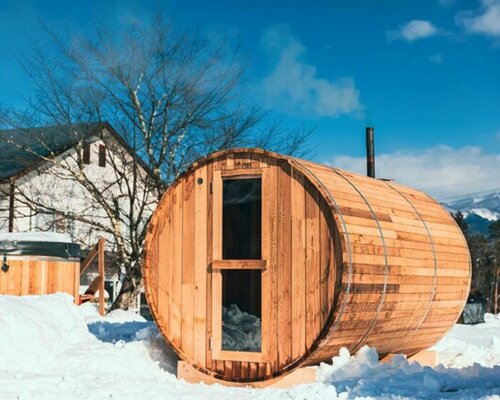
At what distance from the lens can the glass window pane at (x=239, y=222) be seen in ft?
31.0

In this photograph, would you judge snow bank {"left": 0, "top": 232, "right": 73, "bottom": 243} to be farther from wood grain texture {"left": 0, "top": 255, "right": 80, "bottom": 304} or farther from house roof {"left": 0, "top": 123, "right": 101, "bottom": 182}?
house roof {"left": 0, "top": 123, "right": 101, "bottom": 182}

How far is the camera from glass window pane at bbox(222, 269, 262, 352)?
9250 mm

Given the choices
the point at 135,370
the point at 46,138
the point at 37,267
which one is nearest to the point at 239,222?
the point at 135,370

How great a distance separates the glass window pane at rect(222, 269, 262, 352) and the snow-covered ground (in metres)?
0.83

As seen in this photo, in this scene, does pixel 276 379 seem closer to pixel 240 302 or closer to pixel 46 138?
pixel 240 302

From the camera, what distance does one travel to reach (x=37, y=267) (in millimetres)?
13508

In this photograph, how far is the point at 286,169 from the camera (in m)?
8.88

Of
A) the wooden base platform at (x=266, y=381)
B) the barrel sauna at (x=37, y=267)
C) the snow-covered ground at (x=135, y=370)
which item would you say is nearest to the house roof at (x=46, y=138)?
the barrel sauna at (x=37, y=267)

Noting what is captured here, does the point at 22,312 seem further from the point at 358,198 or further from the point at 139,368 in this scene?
the point at 358,198

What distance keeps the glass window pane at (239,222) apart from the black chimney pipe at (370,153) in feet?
18.7

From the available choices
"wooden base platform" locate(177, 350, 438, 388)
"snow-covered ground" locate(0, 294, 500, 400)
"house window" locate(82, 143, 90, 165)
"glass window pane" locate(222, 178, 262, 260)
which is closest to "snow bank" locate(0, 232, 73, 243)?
"snow-covered ground" locate(0, 294, 500, 400)

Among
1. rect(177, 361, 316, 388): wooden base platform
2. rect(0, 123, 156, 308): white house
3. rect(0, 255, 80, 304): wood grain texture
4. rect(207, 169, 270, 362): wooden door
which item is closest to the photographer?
rect(177, 361, 316, 388): wooden base platform

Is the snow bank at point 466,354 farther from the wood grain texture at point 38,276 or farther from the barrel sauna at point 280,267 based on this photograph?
the wood grain texture at point 38,276

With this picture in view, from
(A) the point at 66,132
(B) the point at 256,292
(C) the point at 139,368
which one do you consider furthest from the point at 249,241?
(A) the point at 66,132
